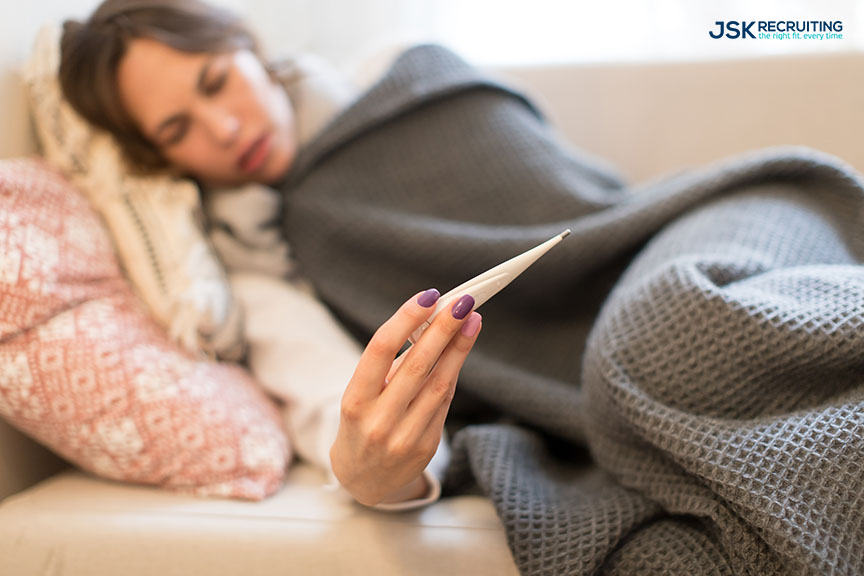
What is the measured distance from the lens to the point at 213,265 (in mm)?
858

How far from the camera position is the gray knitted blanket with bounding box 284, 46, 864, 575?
0.50 metres

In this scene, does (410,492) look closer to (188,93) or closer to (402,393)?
(402,393)

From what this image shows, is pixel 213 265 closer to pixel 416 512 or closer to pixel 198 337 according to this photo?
pixel 198 337

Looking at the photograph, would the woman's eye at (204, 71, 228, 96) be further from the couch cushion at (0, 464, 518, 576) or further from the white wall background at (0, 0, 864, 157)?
the couch cushion at (0, 464, 518, 576)

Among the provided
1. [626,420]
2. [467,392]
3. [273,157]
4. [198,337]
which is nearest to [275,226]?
[273,157]

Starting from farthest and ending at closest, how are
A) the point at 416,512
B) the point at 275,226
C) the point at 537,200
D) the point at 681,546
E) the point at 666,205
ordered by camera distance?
the point at 275,226, the point at 537,200, the point at 666,205, the point at 416,512, the point at 681,546

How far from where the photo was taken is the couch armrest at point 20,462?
690 millimetres

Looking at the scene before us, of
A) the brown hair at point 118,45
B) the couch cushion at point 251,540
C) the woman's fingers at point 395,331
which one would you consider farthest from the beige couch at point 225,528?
the woman's fingers at point 395,331

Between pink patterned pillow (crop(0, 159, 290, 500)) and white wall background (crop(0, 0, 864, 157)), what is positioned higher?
white wall background (crop(0, 0, 864, 157))

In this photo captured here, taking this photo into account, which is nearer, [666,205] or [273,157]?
[666,205]

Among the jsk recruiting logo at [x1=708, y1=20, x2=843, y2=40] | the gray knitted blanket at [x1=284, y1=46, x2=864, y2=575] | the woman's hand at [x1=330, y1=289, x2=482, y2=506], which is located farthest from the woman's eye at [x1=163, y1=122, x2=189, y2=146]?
the jsk recruiting logo at [x1=708, y1=20, x2=843, y2=40]

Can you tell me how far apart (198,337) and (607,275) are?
1.70 feet

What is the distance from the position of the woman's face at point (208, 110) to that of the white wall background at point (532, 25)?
0.16 meters

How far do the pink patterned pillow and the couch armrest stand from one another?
0.06 meters
